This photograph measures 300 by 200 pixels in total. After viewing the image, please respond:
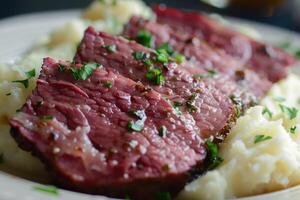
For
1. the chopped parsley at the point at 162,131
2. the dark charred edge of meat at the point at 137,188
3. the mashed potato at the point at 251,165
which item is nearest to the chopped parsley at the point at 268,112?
the mashed potato at the point at 251,165

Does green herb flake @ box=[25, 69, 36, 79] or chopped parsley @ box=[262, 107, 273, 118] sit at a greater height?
chopped parsley @ box=[262, 107, 273, 118]

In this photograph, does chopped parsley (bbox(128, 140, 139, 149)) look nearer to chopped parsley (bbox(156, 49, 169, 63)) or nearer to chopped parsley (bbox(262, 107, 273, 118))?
chopped parsley (bbox(156, 49, 169, 63))

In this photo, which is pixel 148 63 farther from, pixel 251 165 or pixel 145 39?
pixel 251 165

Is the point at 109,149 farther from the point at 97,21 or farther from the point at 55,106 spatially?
the point at 97,21

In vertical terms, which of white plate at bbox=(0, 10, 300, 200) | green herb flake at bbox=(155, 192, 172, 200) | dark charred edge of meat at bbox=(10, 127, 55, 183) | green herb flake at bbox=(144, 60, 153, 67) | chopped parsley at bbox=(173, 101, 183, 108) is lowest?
white plate at bbox=(0, 10, 300, 200)

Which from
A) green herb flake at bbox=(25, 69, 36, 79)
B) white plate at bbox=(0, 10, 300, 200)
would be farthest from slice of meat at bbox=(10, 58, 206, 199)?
white plate at bbox=(0, 10, 300, 200)
